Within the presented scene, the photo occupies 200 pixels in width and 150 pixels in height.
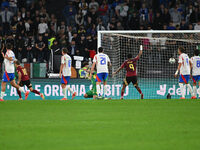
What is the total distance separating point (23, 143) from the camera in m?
7.41

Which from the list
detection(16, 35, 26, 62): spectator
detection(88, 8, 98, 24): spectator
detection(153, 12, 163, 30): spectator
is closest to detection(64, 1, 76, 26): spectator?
detection(88, 8, 98, 24): spectator

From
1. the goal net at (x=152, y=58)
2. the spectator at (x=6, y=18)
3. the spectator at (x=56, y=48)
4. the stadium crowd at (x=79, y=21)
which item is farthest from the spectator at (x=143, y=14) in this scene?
the spectator at (x=6, y=18)

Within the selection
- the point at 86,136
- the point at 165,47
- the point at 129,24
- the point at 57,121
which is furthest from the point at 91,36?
the point at 86,136

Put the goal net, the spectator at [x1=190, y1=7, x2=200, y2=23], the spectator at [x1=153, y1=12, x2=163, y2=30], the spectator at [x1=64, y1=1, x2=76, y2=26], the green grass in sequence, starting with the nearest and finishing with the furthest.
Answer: the green grass
the goal net
the spectator at [x1=153, y1=12, x2=163, y2=30]
the spectator at [x1=190, y1=7, x2=200, y2=23]
the spectator at [x1=64, y1=1, x2=76, y2=26]

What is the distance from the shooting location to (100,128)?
912 centimetres

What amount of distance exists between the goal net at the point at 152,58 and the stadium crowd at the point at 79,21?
7.28ft

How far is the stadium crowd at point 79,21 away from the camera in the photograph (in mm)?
24297

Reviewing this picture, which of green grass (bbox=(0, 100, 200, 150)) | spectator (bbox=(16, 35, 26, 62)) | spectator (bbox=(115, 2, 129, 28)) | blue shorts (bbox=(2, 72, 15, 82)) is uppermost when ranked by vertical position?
spectator (bbox=(115, 2, 129, 28))

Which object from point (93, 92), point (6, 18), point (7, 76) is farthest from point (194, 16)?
point (7, 76)

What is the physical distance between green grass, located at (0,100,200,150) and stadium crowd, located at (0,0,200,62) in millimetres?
11604

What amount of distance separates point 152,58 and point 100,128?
13.5 m

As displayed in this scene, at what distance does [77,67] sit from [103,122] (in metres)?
12.9

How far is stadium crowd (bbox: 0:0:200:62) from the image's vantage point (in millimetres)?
24297

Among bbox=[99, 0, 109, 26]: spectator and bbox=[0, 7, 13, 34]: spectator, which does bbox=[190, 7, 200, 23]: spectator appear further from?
bbox=[0, 7, 13, 34]: spectator
